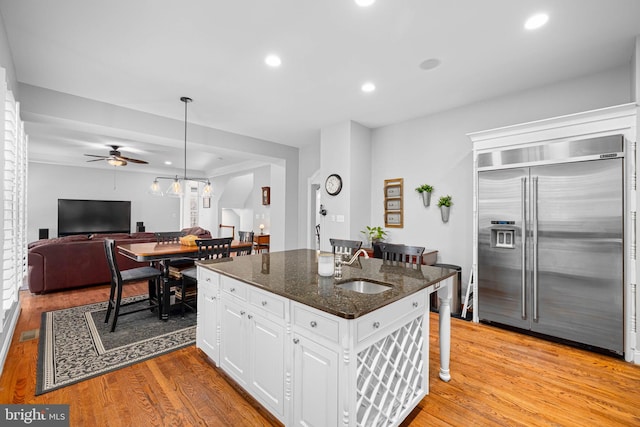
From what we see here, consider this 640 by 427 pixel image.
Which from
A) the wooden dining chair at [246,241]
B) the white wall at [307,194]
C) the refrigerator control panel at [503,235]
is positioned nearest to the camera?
the refrigerator control panel at [503,235]

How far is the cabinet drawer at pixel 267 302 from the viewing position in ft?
5.38

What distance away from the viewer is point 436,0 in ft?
6.68

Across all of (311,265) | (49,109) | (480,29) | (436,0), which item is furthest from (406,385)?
(49,109)

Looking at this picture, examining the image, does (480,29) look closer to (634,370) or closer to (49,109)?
(634,370)

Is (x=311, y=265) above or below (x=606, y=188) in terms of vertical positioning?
below

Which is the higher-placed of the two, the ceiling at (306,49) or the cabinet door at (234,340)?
the ceiling at (306,49)

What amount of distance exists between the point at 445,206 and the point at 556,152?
1.42 meters

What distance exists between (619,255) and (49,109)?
611cm

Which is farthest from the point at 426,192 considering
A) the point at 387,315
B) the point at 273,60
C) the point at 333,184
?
the point at 387,315

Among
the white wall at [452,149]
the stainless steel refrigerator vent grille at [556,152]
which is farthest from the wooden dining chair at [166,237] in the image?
the stainless steel refrigerator vent grille at [556,152]

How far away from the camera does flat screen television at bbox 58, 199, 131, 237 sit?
8289 millimetres

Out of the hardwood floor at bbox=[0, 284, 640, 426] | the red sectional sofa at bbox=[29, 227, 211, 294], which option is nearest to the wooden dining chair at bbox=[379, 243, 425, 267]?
the hardwood floor at bbox=[0, 284, 640, 426]

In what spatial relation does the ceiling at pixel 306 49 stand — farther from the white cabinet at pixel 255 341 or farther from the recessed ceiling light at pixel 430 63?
the white cabinet at pixel 255 341

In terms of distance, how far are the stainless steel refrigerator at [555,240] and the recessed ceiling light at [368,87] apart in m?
1.48
